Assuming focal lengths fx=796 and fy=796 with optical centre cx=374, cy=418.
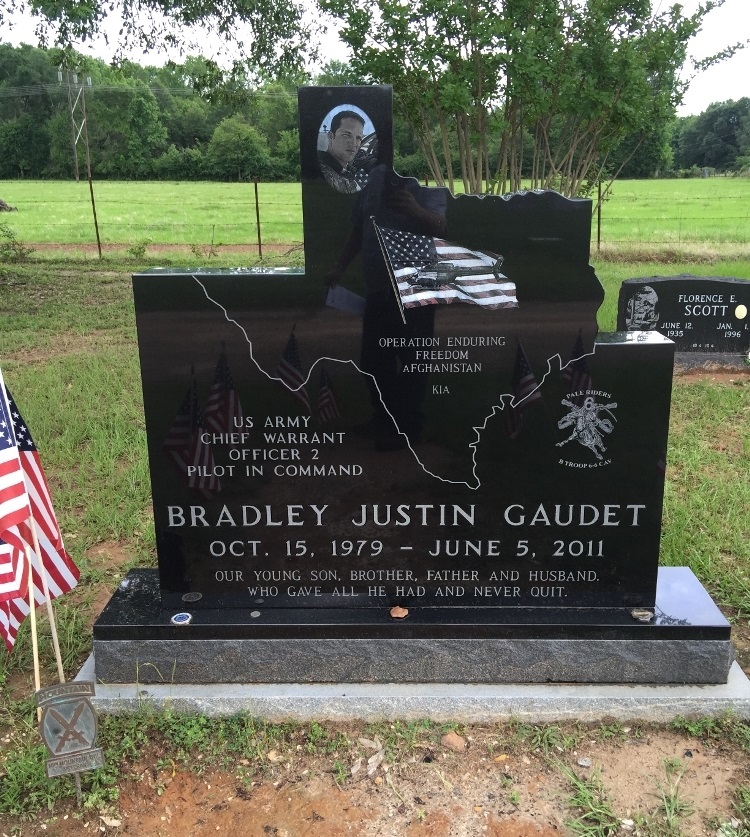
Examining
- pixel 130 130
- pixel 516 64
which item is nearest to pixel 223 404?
pixel 516 64

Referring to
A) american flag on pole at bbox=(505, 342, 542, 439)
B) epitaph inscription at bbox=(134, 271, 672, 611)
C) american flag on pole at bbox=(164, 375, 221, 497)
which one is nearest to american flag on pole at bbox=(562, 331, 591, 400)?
epitaph inscription at bbox=(134, 271, 672, 611)

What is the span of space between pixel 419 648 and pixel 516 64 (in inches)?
253

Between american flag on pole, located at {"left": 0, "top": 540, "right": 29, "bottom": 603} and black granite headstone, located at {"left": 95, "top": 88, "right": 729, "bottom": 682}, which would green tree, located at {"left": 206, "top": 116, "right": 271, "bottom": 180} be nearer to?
black granite headstone, located at {"left": 95, "top": 88, "right": 729, "bottom": 682}

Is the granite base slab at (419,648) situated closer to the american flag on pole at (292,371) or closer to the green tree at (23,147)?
the american flag on pole at (292,371)

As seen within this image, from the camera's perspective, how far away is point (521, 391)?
3111 millimetres

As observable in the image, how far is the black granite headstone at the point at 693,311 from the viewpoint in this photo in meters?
8.39

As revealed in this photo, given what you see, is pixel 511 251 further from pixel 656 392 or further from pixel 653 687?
pixel 653 687

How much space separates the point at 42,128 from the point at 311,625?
55.5m

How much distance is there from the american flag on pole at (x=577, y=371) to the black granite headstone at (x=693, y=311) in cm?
568

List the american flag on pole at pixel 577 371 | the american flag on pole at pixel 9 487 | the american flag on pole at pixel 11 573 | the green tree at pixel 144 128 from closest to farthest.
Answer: the american flag on pole at pixel 9 487, the american flag on pole at pixel 11 573, the american flag on pole at pixel 577 371, the green tree at pixel 144 128

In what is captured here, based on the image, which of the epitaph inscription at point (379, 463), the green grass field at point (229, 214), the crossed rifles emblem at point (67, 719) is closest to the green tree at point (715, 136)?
the green grass field at point (229, 214)

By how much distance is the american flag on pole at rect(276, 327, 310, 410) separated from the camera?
3084 mm

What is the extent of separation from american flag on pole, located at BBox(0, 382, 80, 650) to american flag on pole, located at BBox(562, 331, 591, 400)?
2.07 meters

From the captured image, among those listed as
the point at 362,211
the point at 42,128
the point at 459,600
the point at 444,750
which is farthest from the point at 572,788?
the point at 42,128
